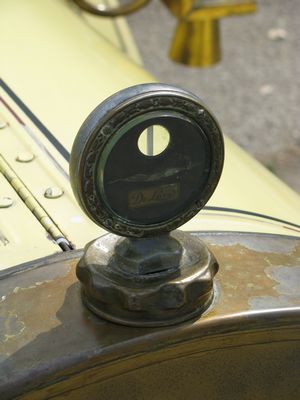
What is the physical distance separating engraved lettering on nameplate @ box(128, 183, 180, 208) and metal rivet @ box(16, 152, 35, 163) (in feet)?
1.85

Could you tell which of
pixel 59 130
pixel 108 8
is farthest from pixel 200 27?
pixel 59 130

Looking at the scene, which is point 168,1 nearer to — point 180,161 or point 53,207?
point 53,207

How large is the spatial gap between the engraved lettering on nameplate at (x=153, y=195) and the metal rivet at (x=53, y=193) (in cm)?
44

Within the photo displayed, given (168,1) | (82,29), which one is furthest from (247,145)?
(82,29)

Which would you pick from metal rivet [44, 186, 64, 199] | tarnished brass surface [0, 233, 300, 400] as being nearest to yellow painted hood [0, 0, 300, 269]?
metal rivet [44, 186, 64, 199]

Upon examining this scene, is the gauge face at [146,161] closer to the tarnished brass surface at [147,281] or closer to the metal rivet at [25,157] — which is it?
the tarnished brass surface at [147,281]

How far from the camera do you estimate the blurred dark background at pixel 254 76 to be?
4.47 metres

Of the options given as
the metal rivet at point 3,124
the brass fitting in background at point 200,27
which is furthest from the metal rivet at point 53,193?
the brass fitting in background at point 200,27

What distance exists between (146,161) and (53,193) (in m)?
0.48

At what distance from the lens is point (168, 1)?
2623mm

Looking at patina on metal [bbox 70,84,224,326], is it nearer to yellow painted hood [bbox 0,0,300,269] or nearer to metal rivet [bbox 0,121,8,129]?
yellow painted hood [bbox 0,0,300,269]

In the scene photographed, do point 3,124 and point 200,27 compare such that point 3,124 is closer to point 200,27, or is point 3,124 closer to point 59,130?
point 59,130

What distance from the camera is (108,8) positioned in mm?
2562

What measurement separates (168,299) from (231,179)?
0.66 m
